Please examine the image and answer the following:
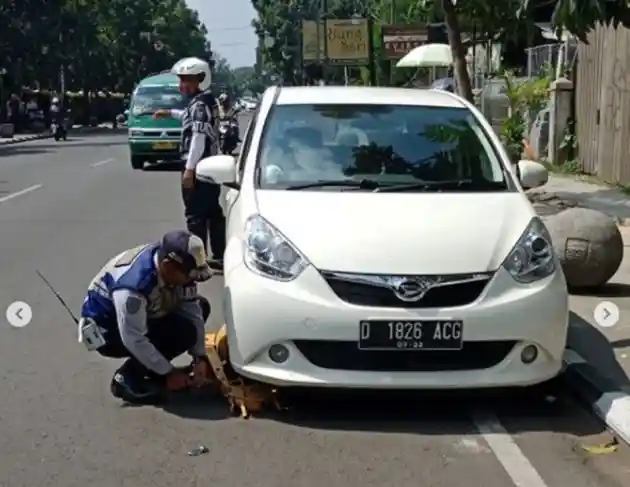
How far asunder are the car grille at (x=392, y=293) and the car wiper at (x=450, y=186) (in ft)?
3.34

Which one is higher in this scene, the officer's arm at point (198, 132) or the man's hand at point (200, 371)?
the officer's arm at point (198, 132)

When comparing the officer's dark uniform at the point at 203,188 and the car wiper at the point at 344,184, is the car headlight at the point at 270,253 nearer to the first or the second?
the car wiper at the point at 344,184

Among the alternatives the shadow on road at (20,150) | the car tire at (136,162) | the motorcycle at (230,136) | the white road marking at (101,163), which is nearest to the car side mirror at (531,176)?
the motorcycle at (230,136)

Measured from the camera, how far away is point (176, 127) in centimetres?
2559

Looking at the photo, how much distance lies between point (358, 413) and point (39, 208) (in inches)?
443

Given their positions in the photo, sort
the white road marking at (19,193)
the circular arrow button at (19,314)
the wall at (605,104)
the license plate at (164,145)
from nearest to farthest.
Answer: the circular arrow button at (19,314) < the wall at (605,104) < the white road marking at (19,193) < the license plate at (164,145)

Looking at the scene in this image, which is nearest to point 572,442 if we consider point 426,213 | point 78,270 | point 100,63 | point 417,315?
point 417,315

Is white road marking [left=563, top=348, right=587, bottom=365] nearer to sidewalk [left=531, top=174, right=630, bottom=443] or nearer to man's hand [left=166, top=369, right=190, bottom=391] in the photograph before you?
sidewalk [left=531, top=174, right=630, bottom=443]

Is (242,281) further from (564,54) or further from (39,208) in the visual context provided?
(564,54)

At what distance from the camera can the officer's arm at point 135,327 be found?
612 centimetres

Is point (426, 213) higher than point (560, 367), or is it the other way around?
point (426, 213)

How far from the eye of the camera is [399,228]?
6082mm

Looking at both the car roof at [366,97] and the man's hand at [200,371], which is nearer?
the man's hand at [200,371]

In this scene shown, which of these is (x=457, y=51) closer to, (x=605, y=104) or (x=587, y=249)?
(x=605, y=104)
